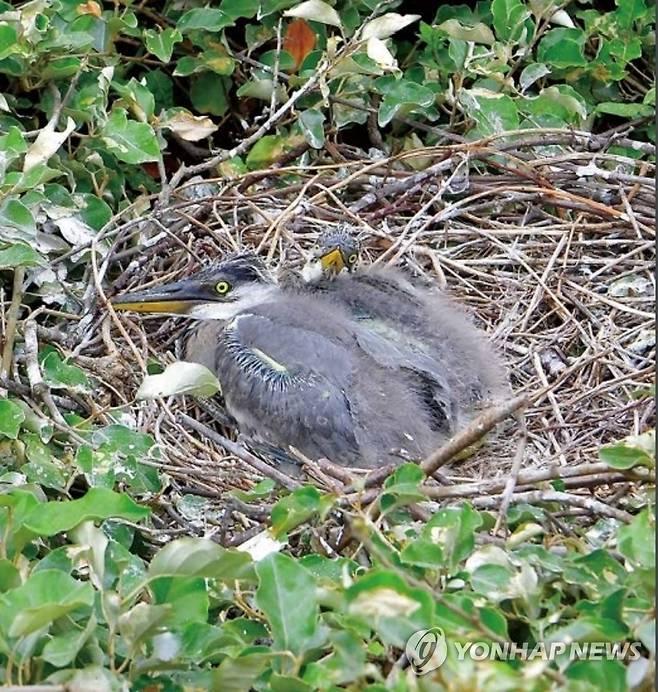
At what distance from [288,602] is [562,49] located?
2.88 metres

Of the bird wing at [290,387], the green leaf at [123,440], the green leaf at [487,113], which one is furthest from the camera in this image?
the green leaf at [487,113]

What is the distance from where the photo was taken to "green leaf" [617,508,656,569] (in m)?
1.90

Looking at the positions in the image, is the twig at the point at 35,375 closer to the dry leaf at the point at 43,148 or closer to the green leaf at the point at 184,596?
the dry leaf at the point at 43,148

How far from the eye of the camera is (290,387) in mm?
3301

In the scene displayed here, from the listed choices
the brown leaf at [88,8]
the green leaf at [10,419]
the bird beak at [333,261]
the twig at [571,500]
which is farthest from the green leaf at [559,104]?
the green leaf at [10,419]

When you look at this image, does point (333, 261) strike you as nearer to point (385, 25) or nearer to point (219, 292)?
point (219, 292)

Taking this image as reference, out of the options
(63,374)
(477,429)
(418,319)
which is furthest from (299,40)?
(477,429)

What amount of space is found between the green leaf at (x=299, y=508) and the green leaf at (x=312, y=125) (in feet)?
7.09

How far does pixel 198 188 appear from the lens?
4.26 meters

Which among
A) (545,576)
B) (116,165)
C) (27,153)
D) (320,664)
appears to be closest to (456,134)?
(116,165)

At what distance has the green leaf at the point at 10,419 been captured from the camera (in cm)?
283

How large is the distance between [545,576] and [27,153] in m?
2.06

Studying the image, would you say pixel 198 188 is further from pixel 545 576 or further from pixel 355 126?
pixel 545 576

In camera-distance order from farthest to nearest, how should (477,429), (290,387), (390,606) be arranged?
(290,387) → (477,429) → (390,606)
